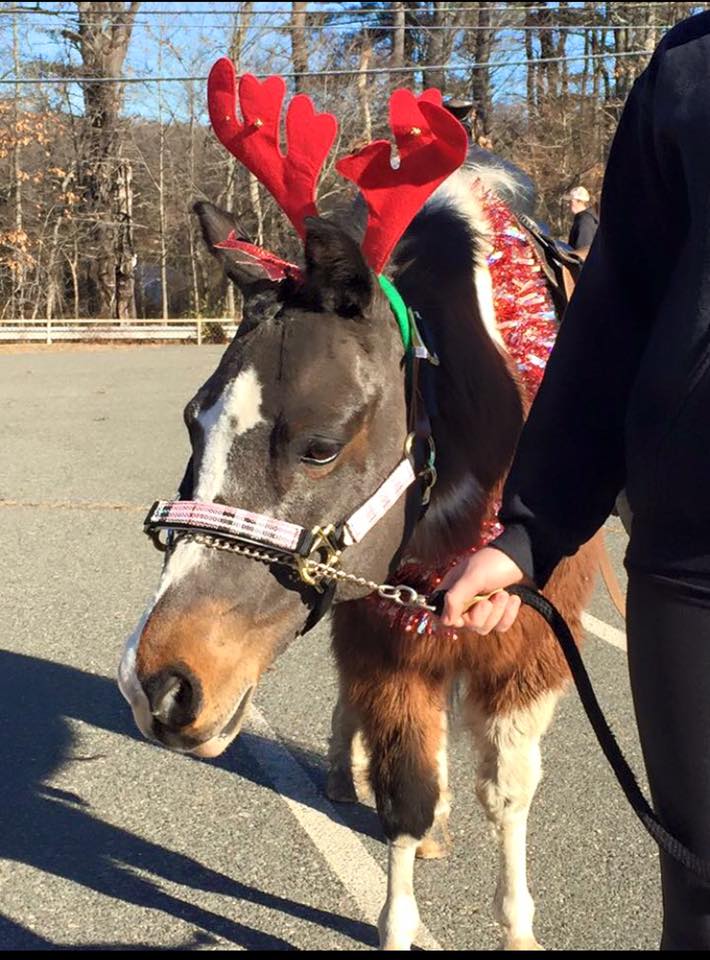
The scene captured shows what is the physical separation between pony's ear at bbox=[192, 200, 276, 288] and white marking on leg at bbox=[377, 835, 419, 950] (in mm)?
1555

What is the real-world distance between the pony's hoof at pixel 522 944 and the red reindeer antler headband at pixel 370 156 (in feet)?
6.18

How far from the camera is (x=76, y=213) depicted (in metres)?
31.0

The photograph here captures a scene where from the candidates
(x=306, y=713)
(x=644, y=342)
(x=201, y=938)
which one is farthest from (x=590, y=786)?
(x=644, y=342)

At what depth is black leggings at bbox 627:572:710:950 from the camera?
4.86 ft

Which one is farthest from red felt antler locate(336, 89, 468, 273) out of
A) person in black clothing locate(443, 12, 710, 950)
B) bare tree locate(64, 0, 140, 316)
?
bare tree locate(64, 0, 140, 316)

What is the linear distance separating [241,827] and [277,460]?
195 cm

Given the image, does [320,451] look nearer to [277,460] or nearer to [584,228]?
[277,460]

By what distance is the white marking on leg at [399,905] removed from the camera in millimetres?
2820

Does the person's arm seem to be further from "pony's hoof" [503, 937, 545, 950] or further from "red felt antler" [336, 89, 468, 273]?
"pony's hoof" [503, 937, 545, 950]

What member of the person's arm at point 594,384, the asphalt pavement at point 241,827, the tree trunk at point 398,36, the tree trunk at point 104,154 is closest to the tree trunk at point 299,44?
the tree trunk at point 398,36

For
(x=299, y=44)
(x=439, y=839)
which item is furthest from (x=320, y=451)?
(x=299, y=44)

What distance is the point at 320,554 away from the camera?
6.89ft

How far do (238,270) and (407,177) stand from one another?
0.46 m

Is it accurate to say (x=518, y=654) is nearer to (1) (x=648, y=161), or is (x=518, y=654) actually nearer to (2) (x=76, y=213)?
(1) (x=648, y=161)
